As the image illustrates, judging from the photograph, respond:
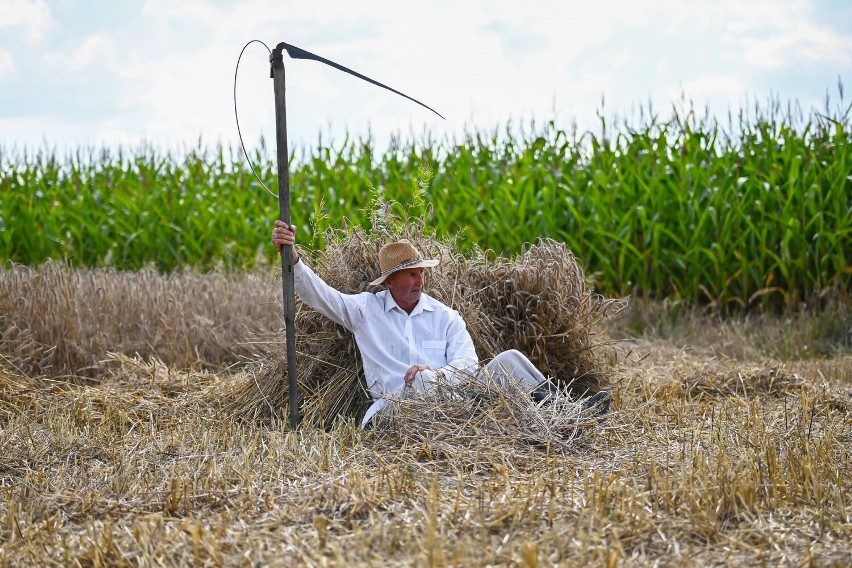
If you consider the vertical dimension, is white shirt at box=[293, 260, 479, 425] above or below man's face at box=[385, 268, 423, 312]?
below

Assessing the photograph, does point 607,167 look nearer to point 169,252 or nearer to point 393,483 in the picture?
point 169,252

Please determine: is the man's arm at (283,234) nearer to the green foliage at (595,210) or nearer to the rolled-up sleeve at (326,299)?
the rolled-up sleeve at (326,299)

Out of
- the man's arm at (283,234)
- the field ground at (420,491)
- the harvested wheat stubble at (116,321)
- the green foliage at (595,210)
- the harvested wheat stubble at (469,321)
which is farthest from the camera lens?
the green foliage at (595,210)

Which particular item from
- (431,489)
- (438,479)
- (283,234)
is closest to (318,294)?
(283,234)

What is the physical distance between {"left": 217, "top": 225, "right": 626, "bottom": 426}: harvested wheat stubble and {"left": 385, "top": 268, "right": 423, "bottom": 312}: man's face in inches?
16.2

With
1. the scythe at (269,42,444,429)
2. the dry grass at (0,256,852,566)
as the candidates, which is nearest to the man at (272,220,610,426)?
the scythe at (269,42,444,429)

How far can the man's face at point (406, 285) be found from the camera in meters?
5.50

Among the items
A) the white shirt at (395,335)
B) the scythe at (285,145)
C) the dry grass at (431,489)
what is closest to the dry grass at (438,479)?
Answer: the dry grass at (431,489)

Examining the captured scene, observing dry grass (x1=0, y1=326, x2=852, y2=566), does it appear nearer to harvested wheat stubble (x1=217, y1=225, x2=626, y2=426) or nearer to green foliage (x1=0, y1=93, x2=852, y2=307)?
harvested wheat stubble (x1=217, y1=225, x2=626, y2=426)

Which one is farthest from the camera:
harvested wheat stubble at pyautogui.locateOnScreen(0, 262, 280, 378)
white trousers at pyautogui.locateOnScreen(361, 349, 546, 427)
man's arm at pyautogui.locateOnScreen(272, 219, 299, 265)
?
harvested wheat stubble at pyautogui.locateOnScreen(0, 262, 280, 378)

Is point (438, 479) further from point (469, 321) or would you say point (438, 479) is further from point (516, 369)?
point (469, 321)

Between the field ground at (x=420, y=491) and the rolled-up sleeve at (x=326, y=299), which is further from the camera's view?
the rolled-up sleeve at (x=326, y=299)

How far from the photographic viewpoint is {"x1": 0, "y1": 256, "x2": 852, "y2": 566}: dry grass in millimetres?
3379

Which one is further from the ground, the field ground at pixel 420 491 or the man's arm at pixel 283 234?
the man's arm at pixel 283 234
